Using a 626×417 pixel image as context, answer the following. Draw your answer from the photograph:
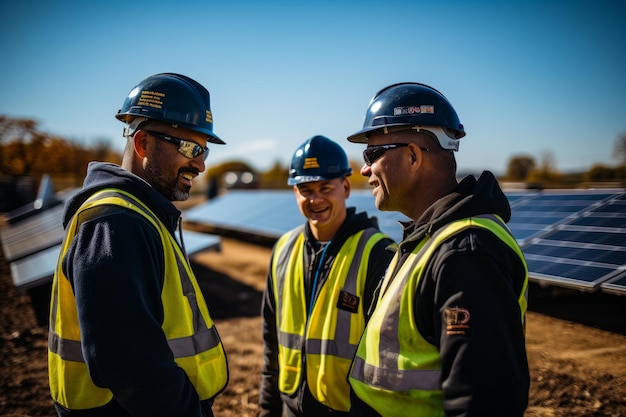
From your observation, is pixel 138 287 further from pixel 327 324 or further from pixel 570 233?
pixel 570 233

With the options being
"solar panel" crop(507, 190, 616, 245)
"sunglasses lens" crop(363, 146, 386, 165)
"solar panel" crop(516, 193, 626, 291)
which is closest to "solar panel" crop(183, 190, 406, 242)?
"solar panel" crop(507, 190, 616, 245)

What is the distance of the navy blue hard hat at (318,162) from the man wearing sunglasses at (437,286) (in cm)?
111

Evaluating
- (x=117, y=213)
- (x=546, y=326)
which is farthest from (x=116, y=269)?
(x=546, y=326)

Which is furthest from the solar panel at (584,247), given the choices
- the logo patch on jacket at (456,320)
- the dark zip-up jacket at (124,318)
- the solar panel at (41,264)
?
the solar panel at (41,264)

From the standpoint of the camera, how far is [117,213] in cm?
162

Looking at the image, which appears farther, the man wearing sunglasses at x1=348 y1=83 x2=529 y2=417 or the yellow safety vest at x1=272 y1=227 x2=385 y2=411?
the yellow safety vest at x1=272 y1=227 x2=385 y2=411

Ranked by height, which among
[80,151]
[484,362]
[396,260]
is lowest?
[484,362]

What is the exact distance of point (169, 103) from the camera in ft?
6.88

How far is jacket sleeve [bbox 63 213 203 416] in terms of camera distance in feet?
4.82

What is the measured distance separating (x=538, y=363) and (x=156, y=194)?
4.95m

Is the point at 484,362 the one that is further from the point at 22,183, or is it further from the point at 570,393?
the point at 22,183

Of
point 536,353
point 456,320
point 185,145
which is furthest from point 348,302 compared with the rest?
point 536,353

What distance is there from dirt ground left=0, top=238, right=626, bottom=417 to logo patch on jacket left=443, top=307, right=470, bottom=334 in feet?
11.0

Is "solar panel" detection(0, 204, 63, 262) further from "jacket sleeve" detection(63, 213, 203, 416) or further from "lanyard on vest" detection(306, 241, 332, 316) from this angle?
"jacket sleeve" detection(63, 213, 203, 416)
